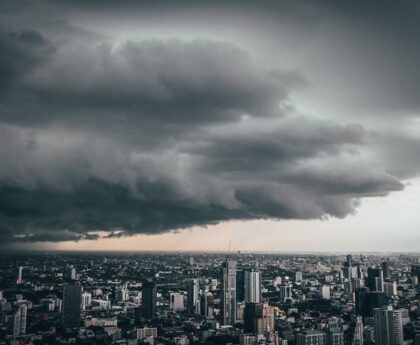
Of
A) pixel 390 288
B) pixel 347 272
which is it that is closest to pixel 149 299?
pixel 390 288

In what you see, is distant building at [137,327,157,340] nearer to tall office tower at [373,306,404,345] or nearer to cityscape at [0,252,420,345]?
cityscape at [0,252,420,345]

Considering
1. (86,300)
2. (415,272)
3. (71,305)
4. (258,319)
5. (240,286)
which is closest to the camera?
(71,305)

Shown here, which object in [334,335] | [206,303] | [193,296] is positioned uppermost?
[193,296]

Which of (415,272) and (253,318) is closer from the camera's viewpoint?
(253,318)

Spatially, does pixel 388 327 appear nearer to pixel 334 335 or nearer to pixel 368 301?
pixel 334 335

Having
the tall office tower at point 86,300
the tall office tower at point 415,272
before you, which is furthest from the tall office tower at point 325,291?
the tall office tower at point 86,300

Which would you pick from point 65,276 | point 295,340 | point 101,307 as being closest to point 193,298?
point 101,307
